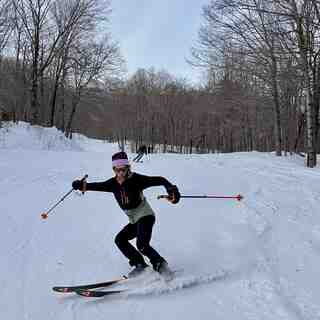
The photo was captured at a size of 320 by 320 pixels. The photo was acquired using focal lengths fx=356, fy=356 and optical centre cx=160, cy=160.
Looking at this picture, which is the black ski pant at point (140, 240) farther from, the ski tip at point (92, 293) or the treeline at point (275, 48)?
the treeline at point (275, 48)

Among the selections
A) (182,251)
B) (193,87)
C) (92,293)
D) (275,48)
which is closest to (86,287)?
(92,293)

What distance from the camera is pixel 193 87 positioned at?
4984cm

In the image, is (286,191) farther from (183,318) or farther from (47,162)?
(47,162)

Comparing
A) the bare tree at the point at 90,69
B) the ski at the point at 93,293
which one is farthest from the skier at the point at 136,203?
the bare tree at the point at 90,69

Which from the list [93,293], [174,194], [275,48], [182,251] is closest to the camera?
[93,293]

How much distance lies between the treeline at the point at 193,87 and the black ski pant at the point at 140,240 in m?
9.12

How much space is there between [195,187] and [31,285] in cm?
595

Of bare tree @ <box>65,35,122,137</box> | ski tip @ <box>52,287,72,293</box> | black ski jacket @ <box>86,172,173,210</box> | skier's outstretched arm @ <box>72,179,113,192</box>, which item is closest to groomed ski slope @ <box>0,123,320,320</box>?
ski tip @ <box>52,287,72,293</box>

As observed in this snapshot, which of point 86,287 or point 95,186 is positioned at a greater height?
point 95,186

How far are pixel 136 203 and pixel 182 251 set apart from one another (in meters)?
1.29

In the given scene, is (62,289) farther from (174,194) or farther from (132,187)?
(174,194)

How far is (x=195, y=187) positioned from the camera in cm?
946

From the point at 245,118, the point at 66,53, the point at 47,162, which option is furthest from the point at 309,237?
the point at 245,118

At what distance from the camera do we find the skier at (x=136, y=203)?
165 inches
